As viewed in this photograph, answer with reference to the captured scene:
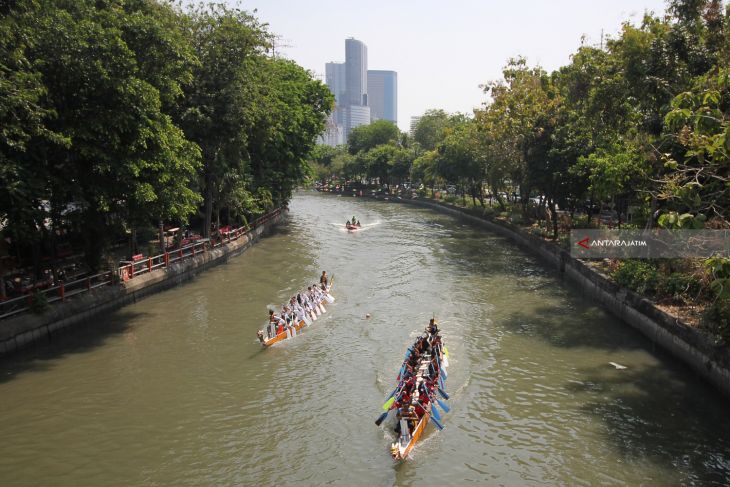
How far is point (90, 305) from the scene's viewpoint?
81.3 feet

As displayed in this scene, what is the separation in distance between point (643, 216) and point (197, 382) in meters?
23.4

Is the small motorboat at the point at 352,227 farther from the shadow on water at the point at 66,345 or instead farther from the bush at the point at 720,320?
the bush at the point at 720,320

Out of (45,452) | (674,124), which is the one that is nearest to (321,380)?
(45,452)

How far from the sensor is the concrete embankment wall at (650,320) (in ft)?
61.2

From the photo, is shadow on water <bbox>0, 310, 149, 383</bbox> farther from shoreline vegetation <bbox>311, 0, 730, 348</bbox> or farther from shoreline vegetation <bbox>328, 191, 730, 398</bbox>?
shoreline vegetation <bbox>328, 191, 730, 398</bbox>

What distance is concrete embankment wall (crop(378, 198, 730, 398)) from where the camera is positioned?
18.7 meters

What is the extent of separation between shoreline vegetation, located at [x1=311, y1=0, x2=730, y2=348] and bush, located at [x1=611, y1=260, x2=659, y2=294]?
6cm

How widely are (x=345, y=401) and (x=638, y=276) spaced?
15.5 m

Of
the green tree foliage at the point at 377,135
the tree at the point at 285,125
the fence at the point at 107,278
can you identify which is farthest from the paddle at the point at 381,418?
the green tree foliage at the point at 377,135

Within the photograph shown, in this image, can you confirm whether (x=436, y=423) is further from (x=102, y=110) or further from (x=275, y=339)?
(x=102, y=110)

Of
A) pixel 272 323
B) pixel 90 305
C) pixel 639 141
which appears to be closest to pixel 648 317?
pixel 639 141

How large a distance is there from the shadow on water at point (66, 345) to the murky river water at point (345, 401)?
0.09 meters

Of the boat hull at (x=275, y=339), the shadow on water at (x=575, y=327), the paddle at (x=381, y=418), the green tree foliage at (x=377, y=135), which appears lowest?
the shadow on water at (x=575, y=327)

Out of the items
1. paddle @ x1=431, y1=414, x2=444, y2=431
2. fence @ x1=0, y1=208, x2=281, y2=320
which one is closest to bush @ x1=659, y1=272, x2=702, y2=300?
paddle @ x1=431, y1=414, x2=444, y2=431
